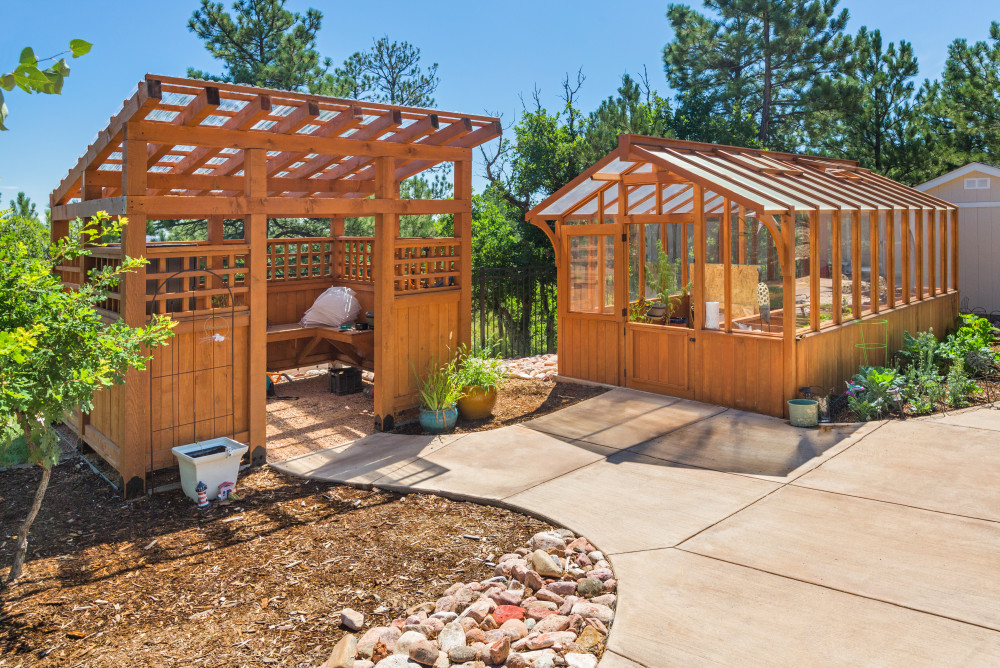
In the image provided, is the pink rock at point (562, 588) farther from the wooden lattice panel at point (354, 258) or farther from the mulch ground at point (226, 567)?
the wooden lattice panel at point (354, 258)

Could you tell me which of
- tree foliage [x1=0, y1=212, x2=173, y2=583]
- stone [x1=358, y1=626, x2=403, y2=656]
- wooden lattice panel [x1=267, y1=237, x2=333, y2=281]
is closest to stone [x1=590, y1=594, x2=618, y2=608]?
stone [x1=358, y1=626, x2=403, y2=656]

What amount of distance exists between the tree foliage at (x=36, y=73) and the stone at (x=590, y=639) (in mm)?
3365

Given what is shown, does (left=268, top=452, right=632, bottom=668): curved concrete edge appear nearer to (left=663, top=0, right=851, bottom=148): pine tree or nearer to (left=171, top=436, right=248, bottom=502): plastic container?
(left=171, top=436, right=248, bottom=502): plastic container

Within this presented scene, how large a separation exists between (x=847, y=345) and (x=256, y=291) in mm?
6749

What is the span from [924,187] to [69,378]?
629 inches

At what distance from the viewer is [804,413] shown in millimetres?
7645

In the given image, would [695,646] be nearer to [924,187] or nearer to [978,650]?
[978,650]

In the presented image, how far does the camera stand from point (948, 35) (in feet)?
60.3

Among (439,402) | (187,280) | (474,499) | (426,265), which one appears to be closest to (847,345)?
Answer: (439,402)

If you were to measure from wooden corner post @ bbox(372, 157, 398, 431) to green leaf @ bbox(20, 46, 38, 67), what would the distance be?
624 cm

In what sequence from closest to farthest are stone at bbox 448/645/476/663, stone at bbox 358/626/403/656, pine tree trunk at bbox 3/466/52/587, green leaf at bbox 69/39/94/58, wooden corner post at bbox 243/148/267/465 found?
green leaf at bbox 69/39/94/58 → stone at bbox 448/645/476/663 → stone at bbox 358/626/403/656 → pine tree trunk at bbox 3/466/52/587 → wooden corner post at bbox 243/148/267/465

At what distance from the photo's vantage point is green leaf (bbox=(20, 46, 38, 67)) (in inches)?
48.4

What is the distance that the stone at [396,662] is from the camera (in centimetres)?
359

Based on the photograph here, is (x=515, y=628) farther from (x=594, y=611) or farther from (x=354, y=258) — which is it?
(x=354, y=258)
